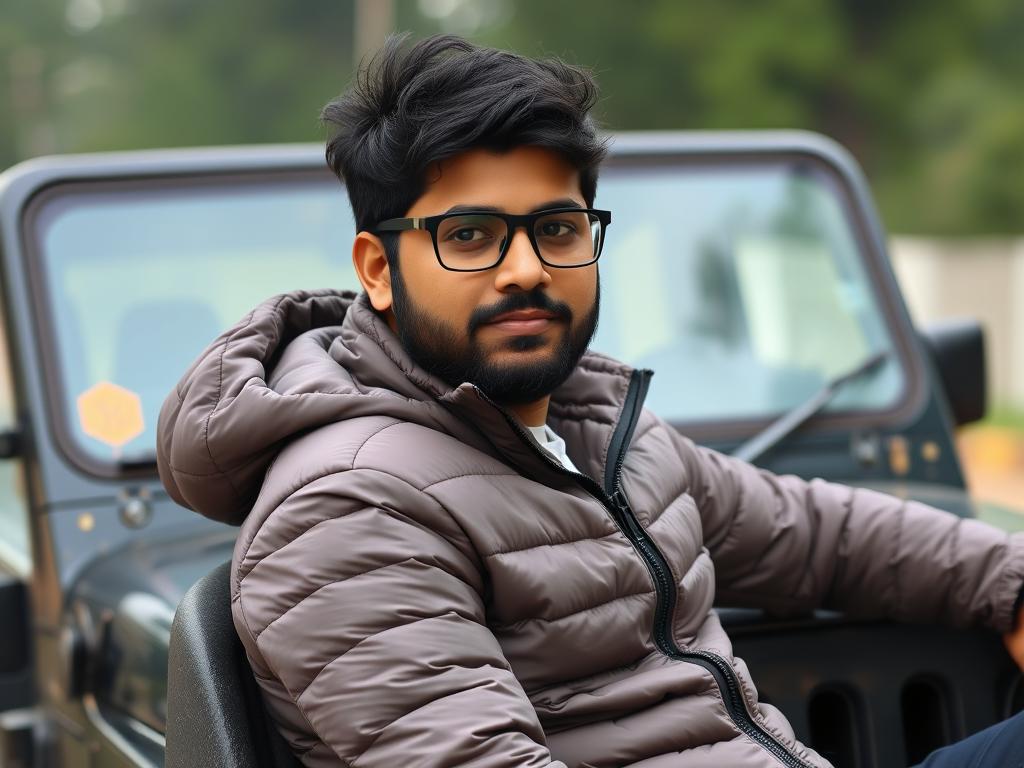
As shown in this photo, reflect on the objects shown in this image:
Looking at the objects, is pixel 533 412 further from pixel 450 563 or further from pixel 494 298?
pixel 450 563

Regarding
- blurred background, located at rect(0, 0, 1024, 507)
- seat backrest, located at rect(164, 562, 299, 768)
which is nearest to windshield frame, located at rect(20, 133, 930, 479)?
seat backrest, located at rect(164, 562, 299, 768)

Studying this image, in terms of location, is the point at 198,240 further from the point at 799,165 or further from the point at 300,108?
the point at 300,108

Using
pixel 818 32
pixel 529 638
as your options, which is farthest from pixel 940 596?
pixel 818 32

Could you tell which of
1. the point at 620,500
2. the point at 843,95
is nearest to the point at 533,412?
the point at 620,500

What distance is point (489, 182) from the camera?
1998 mm

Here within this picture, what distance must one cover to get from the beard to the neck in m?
0.07

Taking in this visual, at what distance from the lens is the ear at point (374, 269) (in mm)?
2113

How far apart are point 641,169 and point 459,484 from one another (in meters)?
1.71

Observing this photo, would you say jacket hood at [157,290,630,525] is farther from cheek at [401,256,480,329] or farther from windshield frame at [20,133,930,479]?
windshield frame at [20,133,930,479]

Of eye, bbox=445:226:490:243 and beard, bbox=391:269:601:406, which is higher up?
eye, bbox=445:226:490:243

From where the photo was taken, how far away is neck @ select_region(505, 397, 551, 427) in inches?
83.8

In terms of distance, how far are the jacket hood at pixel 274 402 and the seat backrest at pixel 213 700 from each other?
0.15 meters

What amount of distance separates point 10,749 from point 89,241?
39.6 inches

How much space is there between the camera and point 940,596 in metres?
2.44
